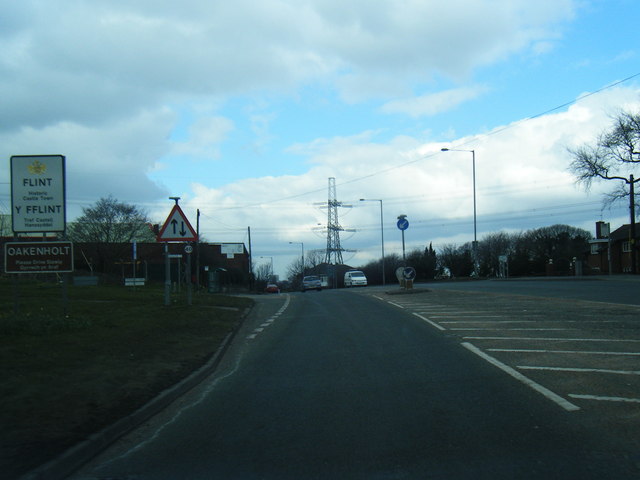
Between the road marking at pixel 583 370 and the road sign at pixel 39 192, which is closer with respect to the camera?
the road marking at pixel 583 370

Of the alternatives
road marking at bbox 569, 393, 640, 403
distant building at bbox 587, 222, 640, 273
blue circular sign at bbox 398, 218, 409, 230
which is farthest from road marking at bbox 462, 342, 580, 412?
distant building at bbox 587, 222, 640, 273

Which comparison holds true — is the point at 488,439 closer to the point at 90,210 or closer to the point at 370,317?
the point at 370,317

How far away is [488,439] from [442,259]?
316ft

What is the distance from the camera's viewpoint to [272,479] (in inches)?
183

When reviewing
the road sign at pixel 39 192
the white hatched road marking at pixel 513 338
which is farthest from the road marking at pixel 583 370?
the road sign at pixel 39 192

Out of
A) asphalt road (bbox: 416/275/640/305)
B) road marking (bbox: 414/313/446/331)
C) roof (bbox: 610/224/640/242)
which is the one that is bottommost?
road marking (bbox: 414/313/446/331)

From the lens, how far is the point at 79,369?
8.46 meters

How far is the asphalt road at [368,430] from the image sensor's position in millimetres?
4816

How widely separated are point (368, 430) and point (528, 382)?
9.34 ft

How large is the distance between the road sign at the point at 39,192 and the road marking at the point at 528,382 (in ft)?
30.9

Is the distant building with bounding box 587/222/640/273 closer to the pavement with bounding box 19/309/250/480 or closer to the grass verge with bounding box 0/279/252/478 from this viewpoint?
the grass verge with bounding box 0/279/252/478

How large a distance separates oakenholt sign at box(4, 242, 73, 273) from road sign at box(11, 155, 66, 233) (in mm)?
365

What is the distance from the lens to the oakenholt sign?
13.4 m

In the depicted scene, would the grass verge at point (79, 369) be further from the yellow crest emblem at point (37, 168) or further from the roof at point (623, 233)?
the roof at point (623, 233)
